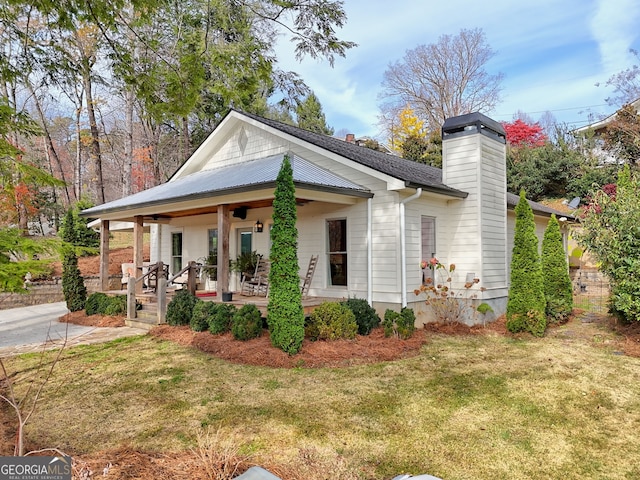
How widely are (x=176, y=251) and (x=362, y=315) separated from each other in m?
8.58

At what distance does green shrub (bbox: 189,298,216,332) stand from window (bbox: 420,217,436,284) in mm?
4978

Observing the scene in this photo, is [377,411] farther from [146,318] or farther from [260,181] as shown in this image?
[146,318]

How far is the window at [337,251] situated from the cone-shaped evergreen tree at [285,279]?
9.63 ft

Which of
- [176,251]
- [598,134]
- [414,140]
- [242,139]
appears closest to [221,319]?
[242,139]

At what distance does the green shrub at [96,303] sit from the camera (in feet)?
36.1

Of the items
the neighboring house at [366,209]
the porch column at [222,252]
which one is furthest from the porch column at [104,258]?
the porch column at [222,252]

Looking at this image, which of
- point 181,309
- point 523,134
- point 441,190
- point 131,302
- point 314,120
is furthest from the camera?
point 523,134

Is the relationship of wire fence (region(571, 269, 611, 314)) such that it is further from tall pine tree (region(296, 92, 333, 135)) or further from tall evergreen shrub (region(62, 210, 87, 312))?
tall pine tree (region(296, 92, 333, 135))

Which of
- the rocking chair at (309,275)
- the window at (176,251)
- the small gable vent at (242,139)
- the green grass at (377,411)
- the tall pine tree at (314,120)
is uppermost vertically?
the tall pine tree at (314,120)

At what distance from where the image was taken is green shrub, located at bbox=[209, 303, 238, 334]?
310 inches

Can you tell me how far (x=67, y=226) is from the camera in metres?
11.2

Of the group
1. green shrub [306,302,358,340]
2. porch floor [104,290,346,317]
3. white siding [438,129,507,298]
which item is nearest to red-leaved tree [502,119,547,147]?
A: white siding [438,129,507,298]

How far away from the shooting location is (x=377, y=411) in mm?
4523

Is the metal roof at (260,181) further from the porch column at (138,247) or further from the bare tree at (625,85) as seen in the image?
the bare tree at (625,85)
